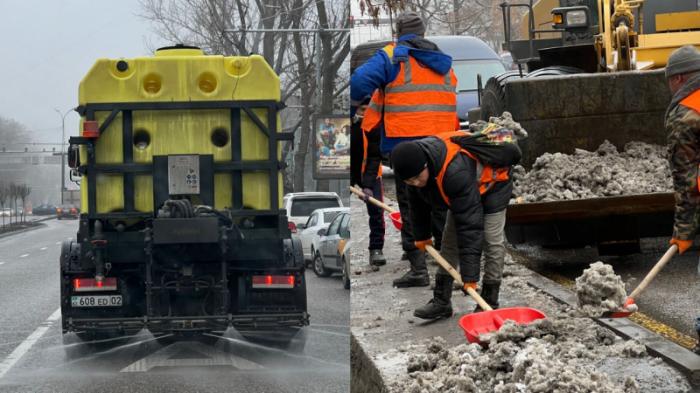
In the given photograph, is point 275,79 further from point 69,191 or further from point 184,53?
point 69,191

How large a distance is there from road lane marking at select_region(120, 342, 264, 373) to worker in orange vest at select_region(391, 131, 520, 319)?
43.7 inches

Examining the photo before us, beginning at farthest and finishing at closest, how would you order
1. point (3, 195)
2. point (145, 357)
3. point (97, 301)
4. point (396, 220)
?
point (3, 195)
point (396, 220)
point (97, 301)
point (145, 357)

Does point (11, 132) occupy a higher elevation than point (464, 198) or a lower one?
higher

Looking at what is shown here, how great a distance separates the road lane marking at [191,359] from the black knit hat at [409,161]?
1605 millimetres

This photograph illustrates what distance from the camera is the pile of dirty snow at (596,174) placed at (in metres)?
7.69

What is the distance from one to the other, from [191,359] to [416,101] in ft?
6.75

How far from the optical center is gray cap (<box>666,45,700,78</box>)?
17.1 feet

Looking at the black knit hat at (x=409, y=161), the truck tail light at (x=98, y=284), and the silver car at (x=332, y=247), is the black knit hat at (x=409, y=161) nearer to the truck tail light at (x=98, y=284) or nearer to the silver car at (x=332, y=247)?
the silver car at (x=332, y=247)

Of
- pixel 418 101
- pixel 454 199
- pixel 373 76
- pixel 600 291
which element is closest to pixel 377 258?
pixel 418 101

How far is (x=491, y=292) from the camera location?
6180 millimetres

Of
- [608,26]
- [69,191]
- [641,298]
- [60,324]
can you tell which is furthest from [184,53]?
[608,26]

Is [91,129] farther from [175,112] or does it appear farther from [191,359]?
[191,359]

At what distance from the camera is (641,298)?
687 centimetres

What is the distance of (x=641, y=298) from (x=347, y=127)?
264cm
